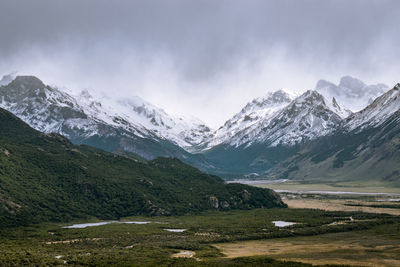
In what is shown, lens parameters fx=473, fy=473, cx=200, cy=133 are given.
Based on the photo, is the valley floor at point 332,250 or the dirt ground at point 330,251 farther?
the valley floor at point 332,250

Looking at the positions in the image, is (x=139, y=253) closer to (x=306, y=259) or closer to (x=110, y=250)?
(x=110, y=250)

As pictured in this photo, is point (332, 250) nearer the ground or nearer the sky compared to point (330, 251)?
nearer the sky

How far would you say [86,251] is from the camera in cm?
16762

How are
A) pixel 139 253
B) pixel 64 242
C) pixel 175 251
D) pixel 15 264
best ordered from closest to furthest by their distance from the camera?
pixel 15 264
pixel 139 253
pixel 175 251
pixel 64 242

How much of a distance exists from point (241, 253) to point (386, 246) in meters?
54.7

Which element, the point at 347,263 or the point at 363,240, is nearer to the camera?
the point at 347,263

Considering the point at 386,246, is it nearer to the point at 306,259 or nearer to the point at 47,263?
the point at 306,259

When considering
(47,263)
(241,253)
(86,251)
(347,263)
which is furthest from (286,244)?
(47,263)

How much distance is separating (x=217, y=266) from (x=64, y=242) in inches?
2913

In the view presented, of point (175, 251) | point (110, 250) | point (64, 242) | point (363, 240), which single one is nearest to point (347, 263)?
point (363, 240)

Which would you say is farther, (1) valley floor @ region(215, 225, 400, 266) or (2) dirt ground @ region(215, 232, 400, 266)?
(1) valley floor @ region(215, 225, 400, 266)

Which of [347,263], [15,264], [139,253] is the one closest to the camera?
[15,264]

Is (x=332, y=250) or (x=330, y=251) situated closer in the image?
(x=330, y=251)

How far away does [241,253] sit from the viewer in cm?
17650
